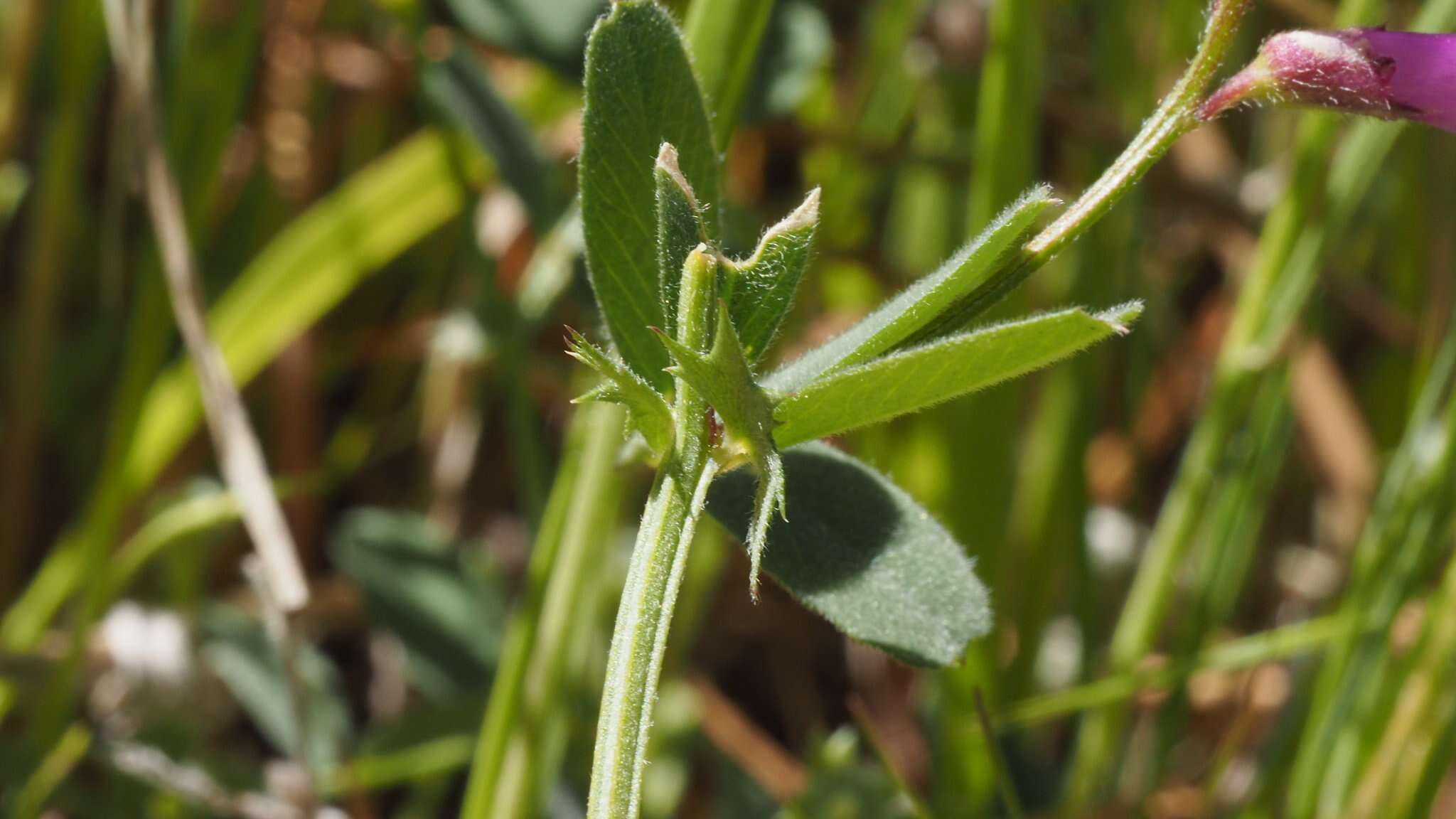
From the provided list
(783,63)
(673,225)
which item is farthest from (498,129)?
(673,225)

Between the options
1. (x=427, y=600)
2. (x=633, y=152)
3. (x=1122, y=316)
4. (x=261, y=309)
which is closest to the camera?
(x=1122, y=316)

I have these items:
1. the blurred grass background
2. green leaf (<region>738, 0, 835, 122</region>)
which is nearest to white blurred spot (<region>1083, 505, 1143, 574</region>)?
the blurred grass background

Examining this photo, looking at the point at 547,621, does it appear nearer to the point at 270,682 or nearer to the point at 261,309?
the point at 270,682

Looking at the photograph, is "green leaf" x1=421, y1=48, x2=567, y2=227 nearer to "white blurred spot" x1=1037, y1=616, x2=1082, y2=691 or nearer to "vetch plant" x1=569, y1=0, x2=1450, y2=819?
"vetch plant" x1=569, y1=0, x2=1450, y2=819

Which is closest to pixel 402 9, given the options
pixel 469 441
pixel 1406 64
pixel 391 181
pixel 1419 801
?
pixel 391 181

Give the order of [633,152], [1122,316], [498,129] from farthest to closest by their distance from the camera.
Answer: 1. [498,129]
2. [633,152]
3. [1122,316]

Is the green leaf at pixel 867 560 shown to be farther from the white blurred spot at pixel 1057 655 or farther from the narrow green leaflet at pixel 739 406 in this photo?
the white blurred spot at pixel 1057 655

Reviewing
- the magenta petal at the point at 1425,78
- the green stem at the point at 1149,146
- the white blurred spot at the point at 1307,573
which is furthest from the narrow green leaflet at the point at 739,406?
the white blurred spot at the point at 1307,573
